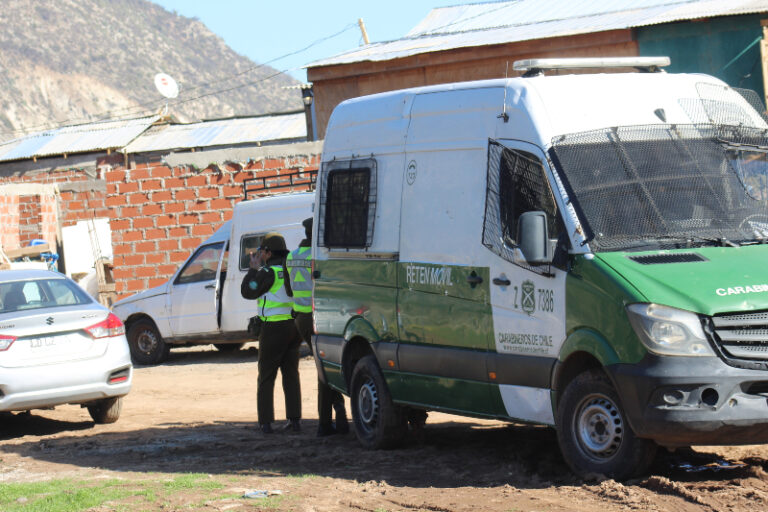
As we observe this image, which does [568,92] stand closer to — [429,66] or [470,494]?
[470,494]

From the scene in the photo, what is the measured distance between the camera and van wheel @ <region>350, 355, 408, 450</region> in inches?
365

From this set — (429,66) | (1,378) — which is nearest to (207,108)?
(429,66)

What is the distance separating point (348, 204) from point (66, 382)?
140 inches

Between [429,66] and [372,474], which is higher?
[429,66]

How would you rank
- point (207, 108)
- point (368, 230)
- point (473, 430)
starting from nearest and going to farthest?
point (368, 230) < point (473, 430) < point (207, 108)

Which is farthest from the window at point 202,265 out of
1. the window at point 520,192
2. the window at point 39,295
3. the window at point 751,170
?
the window at point 751,170

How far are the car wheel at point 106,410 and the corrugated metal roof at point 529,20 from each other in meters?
11.5

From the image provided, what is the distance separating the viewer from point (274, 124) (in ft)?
165

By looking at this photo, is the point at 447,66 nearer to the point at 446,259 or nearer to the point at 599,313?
the point at 446,259

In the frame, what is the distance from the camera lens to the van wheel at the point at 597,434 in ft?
22.6

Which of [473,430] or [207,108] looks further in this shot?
[207,108]

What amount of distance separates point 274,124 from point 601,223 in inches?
1732

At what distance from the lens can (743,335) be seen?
6.60m

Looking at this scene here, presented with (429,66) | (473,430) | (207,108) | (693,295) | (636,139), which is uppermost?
(207,108)
